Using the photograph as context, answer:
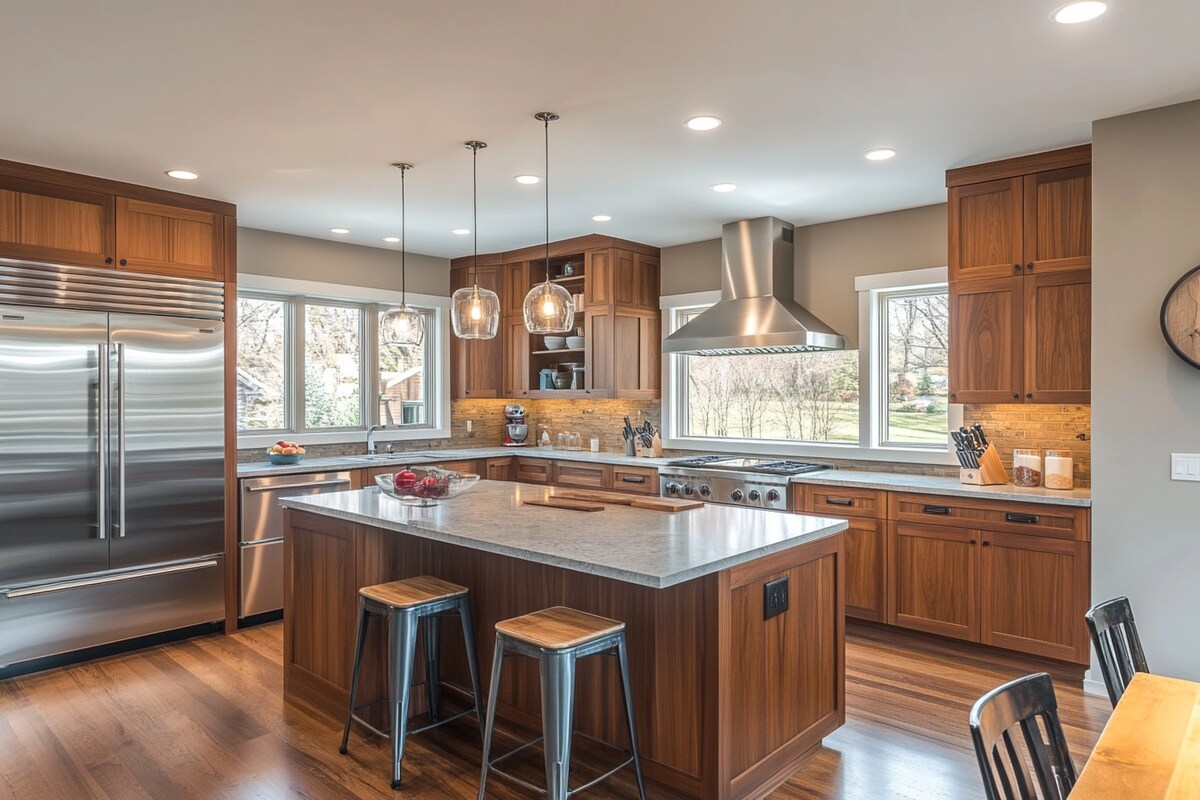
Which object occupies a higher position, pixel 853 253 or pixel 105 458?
pixel 853 253

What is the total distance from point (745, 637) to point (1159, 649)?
6.94ft

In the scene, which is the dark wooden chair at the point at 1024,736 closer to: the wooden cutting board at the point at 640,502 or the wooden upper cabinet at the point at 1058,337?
the wooden cutting board at the point at 640,502

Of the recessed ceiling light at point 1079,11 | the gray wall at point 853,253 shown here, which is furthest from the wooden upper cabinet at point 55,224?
the recessed ceiling light at point 1079,11

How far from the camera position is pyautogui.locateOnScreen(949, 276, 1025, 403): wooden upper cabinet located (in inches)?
157

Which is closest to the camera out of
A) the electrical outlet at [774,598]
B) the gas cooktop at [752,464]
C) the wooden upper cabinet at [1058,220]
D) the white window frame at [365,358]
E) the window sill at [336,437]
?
the electrical outlet at [774,598]

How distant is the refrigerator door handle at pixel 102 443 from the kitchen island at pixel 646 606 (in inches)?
52.1

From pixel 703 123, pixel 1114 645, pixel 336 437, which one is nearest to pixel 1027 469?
pixel 1114 645

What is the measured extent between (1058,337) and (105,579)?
205 inches

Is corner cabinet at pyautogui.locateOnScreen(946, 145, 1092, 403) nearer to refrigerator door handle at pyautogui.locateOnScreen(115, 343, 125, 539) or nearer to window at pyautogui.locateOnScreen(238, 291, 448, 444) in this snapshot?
window at pyautogui.locateOnScreen(238, 291, 448, 444)

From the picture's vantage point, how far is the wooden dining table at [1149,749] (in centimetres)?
130

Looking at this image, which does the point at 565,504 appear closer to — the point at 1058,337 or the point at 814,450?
the point at 814,450

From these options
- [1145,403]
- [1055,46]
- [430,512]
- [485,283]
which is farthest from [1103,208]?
[485,283]

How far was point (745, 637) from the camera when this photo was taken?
8.23ft

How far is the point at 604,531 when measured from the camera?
2.77 m
